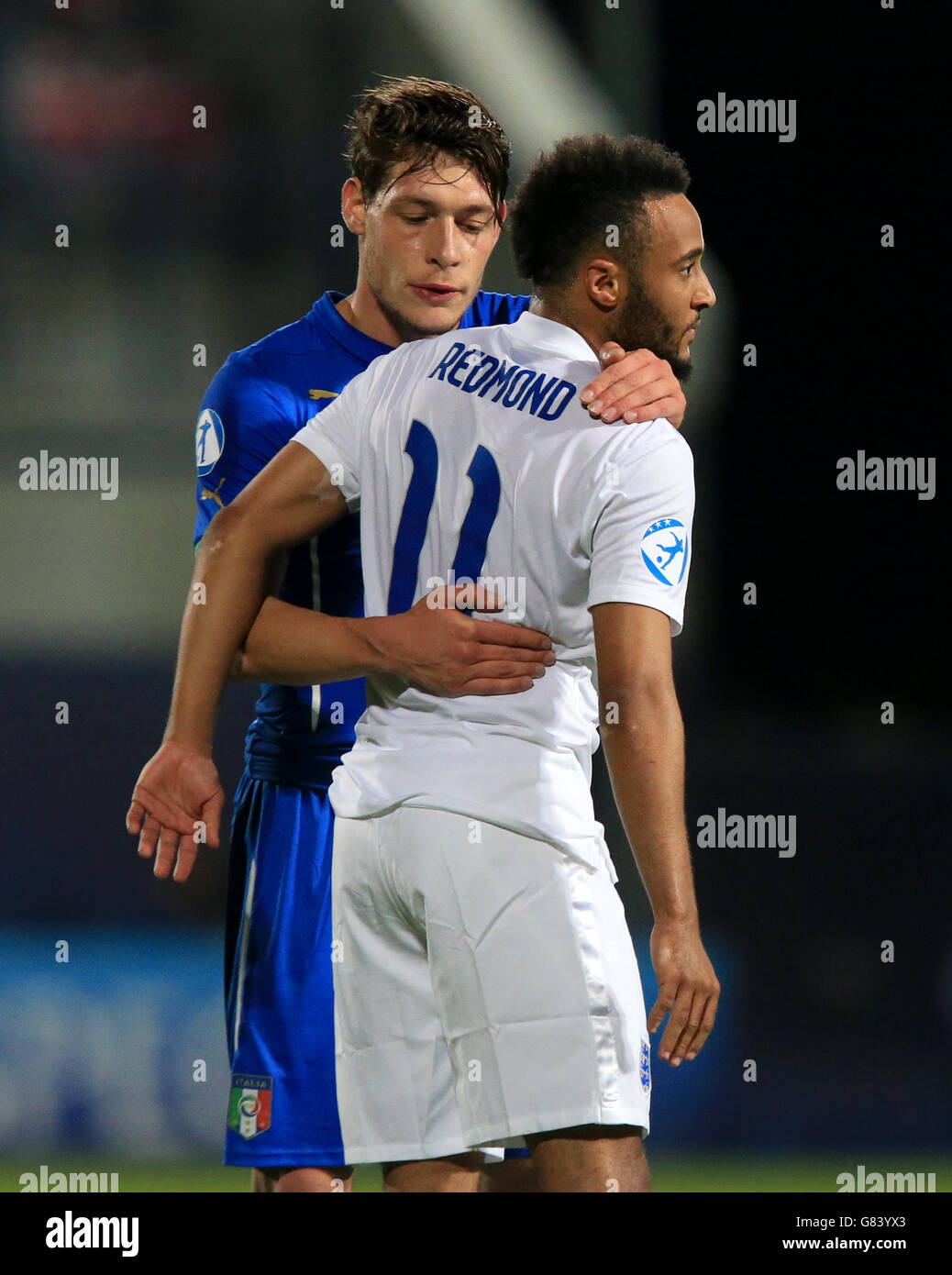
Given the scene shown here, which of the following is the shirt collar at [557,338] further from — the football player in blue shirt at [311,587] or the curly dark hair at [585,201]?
the football player in blue shirt at [311,587]

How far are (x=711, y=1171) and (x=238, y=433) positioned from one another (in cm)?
225

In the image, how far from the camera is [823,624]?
610 cm

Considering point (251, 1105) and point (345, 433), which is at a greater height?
point (345, 433)

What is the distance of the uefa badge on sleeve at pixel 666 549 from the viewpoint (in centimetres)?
195

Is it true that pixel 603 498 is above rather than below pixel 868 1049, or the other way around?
above

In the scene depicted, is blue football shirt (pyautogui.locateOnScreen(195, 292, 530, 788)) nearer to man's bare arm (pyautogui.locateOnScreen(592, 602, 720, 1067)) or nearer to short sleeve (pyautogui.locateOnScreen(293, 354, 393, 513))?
short sleeve (pyautogui.locateOnScreen(293, 354, 393, 513))

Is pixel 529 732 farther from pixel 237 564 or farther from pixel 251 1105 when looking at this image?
pixel 251 1105

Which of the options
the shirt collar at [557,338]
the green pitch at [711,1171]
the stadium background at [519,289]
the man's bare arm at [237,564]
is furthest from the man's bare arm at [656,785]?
the stadium background at [519,289]

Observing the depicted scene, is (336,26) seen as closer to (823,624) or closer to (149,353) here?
(149,353)

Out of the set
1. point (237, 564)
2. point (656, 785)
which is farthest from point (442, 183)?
point (656, 785)

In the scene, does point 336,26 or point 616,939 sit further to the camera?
point 336,26

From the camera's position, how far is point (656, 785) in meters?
1.95

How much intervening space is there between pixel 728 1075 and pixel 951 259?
3.55 meters
